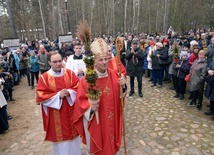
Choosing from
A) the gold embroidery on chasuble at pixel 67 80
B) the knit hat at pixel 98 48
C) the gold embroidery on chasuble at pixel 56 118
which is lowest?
the gold embroidery on chasuble at pixel 56 118

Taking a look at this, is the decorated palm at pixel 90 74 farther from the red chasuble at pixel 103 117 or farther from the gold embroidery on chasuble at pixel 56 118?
the gold embroidery on chasuble at pixel 56 118

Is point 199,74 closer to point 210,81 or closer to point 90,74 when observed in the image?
point 210,81

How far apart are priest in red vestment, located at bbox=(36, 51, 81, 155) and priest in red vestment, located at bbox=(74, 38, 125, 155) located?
0.60 metres

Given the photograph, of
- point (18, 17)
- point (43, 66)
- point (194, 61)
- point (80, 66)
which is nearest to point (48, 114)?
point (80, 66)

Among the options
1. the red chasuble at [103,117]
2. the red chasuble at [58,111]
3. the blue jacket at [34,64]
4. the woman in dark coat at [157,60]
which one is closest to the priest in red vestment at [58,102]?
the red chasuble at [58,111]

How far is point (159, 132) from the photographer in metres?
5.15

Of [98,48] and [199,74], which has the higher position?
[98,48]

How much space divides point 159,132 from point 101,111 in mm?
2709

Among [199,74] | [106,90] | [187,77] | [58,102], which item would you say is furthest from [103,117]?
[187,77]

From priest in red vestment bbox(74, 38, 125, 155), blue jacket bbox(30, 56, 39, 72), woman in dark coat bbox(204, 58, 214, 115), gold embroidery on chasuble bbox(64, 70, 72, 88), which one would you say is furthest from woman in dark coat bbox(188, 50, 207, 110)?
blue jacket bbox(30, 56, 39, 72)

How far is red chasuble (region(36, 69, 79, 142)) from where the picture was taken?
3674mm

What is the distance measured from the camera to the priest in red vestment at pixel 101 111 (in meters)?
3.03

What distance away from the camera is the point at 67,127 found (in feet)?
12.4

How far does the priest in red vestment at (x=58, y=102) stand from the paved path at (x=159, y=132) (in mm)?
1076
